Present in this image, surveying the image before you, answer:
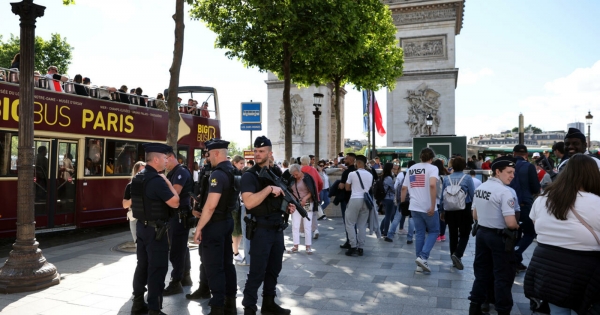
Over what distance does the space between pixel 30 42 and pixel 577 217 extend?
22.3 feet

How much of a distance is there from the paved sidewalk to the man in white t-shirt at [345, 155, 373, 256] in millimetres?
299

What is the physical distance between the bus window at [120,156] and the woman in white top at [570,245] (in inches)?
413

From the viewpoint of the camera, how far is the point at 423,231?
721 cm

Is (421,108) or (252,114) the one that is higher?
(421,108)

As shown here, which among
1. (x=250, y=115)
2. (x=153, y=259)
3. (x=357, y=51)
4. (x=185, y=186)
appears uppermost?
(x=357, y=51)

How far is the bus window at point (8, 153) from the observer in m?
9.15

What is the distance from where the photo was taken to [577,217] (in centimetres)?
324

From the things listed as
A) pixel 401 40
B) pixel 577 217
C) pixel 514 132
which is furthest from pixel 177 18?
pixel 514 132

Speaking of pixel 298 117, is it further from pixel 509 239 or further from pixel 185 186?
pixel 509 239

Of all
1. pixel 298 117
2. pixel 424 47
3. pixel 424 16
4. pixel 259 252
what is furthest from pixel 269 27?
pixel 424 16

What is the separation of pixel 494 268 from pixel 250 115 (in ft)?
33.6

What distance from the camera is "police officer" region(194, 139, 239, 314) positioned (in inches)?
189

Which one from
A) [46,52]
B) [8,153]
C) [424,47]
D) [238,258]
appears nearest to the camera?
[238,258]

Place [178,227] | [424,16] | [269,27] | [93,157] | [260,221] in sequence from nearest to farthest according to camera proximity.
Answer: [260,221] < [178,227] < [93,157] < [269,27] < [424,16]
